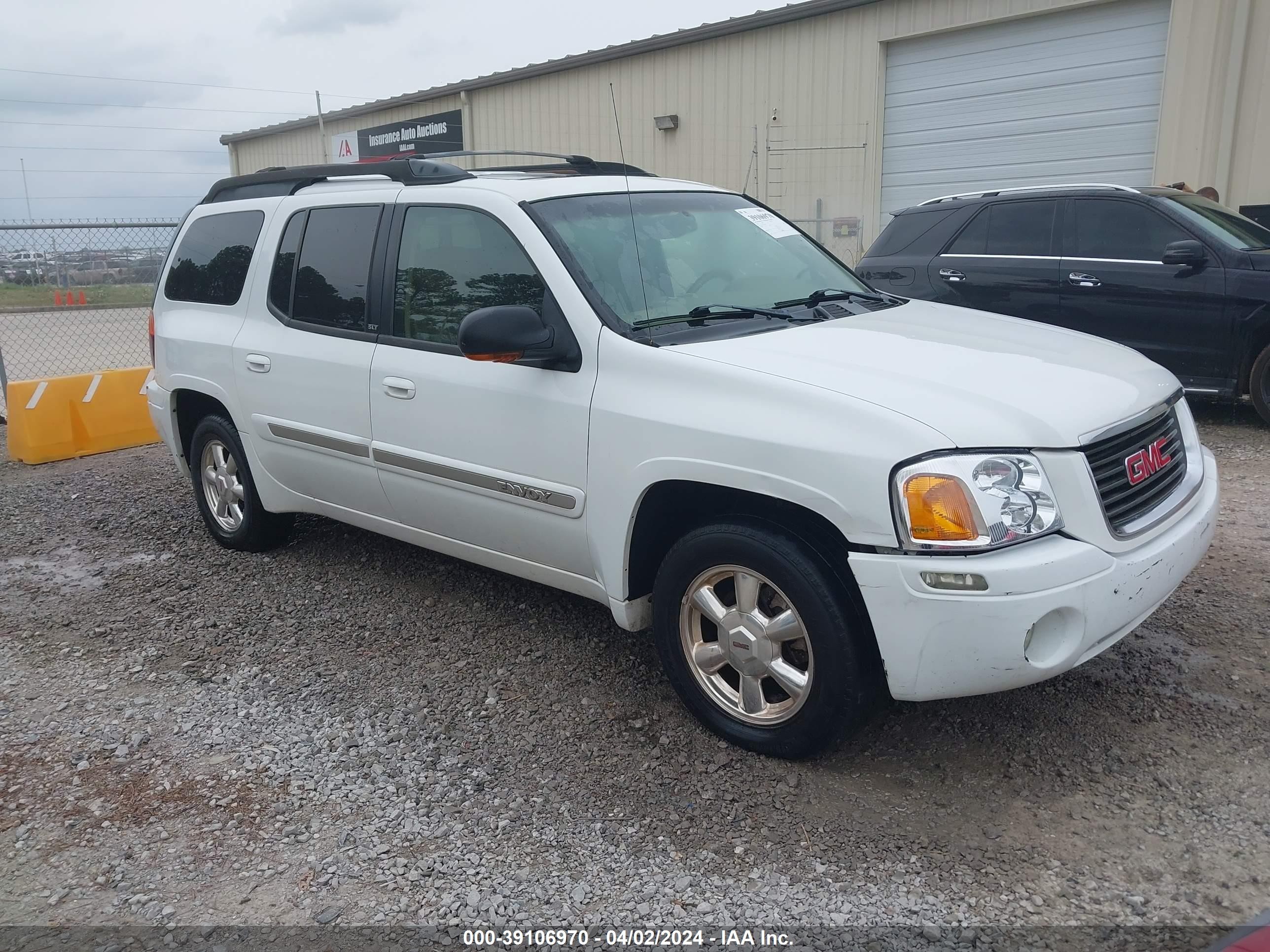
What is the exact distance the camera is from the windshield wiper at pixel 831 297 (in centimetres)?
393

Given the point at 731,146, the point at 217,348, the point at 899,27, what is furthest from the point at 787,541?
the point at 731,146

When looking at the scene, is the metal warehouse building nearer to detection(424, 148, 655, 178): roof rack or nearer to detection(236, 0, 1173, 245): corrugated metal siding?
detection(236, 0, 1173, 245): corrugated metal siding

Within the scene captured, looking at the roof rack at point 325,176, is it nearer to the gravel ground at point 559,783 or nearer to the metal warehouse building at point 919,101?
the gravel ground at point 559,783

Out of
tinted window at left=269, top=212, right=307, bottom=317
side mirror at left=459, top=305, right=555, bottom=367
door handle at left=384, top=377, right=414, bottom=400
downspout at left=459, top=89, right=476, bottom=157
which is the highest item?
downspout at left=459, top=89, right=476, bottom=157

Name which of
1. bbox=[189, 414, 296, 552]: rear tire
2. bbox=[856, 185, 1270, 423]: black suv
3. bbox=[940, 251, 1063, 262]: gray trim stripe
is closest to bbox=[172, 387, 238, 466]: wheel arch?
bbox=[189, 414, 296, 552]: rear tire

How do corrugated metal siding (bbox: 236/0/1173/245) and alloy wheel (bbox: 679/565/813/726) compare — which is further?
corrugated metal siding (bbox: 236/0/1173/245)

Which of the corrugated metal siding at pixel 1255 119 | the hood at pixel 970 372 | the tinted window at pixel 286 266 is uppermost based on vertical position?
the corrugated metal siding at pixel 1255 119

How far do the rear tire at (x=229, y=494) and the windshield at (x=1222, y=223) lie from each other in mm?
6719

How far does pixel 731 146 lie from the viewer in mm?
15352

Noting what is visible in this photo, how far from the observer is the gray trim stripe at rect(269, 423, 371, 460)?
169 inches

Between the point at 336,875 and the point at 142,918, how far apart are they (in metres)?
0.49

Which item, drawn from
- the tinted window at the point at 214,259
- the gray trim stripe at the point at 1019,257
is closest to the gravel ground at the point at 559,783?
the tinted window at the point at 214,259

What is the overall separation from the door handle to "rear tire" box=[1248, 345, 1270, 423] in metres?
6.24

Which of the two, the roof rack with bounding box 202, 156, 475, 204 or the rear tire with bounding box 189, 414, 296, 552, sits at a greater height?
the roof rack with bounding box 202, 156, 475, 204
